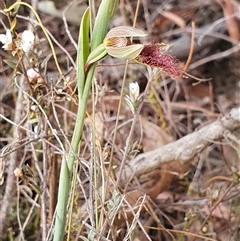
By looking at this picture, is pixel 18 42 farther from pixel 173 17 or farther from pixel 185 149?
pixel 173 17

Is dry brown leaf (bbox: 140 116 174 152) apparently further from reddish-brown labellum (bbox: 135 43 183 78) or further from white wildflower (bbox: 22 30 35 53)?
reddish-brown labellum (bbox: 135 43 183 78)

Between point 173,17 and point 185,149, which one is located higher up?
point 173,17

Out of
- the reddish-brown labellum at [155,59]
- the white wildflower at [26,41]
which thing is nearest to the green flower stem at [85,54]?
the reddish-brown labellum at [155,59]

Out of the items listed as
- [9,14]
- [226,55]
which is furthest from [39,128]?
[226,55]

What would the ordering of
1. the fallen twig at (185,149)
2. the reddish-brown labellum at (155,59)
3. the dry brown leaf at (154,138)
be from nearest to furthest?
the reddish-brown labellum at (155,59)
the fallen twig at (185,149)
the dry brown leaf at (154,138)

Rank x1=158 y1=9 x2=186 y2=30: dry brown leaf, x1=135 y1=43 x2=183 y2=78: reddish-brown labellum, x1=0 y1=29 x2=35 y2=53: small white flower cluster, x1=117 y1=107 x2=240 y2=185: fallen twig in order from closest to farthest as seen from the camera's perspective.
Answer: x1=135 y1=43 x2=183 y2=78: reddish-brown labellum → x1=0 y1=29 x2=35 y2=53: small white flower cluster → x1=117 y1=107 x2=240 y2=185: fallen twig → x1=158 y1=9 x2=186 y2=30: dry brown leaf

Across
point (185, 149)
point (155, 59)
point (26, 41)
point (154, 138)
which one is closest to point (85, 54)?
point (155, 59)

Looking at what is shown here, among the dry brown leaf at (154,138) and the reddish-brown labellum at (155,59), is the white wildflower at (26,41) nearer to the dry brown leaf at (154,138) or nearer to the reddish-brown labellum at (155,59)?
the reddish-brown labellum at (155,59)

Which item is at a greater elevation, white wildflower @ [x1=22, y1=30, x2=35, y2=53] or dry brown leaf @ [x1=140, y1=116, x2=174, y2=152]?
white wildflower @ [x1=22, y1=30, x2=35, y2=53]

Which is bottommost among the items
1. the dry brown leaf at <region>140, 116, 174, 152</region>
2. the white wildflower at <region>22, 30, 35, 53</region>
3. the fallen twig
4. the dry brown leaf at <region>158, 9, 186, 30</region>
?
the dry brown leaf at <region>140, 116, 174, 152</region>

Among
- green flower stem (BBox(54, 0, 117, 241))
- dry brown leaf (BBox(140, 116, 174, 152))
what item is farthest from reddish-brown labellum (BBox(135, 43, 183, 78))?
dry brown leaf (BBox(140, 116, 174, 152))
